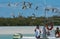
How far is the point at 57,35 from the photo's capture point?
12.1 meters

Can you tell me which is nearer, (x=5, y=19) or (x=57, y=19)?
(x=57, y=19)

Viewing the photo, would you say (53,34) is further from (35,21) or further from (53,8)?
(35,21)

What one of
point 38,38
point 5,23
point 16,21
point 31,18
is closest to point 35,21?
point 31,18

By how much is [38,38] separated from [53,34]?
5.64 ft

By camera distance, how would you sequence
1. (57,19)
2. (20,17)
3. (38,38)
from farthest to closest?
(20,17) → (57,19) → (38,38)

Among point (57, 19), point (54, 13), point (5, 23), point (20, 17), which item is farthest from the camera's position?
point (5, 23)

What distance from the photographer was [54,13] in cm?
1680

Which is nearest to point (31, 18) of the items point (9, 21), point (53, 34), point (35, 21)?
point (35, 21)

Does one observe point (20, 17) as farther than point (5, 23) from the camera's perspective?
No

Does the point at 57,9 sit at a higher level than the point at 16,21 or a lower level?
higher

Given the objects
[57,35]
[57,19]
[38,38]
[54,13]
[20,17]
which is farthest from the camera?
[20,17]

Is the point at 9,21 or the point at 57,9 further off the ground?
the point at 57,9

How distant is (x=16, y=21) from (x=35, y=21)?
156cm

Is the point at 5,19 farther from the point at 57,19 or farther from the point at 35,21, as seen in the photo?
the point at 57,19
